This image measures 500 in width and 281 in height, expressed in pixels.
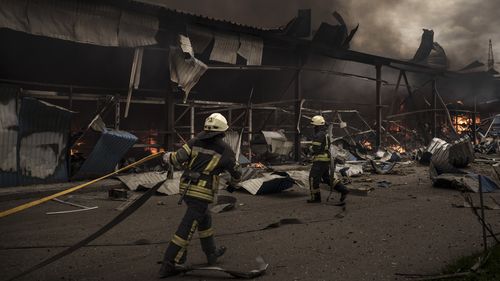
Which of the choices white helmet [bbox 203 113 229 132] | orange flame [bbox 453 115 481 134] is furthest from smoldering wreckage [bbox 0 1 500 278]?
orange flame [bbox 453 115 481 134]

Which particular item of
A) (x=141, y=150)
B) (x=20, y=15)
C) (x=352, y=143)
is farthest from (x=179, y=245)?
(x=352, y=143)

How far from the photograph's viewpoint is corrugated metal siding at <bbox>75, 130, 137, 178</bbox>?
9148 mm

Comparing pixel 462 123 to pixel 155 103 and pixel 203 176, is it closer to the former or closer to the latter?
pixel 155 103

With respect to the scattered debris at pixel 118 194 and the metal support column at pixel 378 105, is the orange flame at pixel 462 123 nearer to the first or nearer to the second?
the metal support column at pixel 378 105

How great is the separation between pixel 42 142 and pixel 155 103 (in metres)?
4.39

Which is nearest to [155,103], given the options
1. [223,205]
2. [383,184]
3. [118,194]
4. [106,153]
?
[106,153]

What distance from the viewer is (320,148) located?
306 inches

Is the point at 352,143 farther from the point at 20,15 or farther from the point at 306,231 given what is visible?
the point at 20,15

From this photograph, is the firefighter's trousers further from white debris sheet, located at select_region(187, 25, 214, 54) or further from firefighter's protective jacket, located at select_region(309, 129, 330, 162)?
white debris sheet, located at select_region(187, 25, 214, 54)

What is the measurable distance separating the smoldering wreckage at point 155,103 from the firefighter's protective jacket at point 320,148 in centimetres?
15

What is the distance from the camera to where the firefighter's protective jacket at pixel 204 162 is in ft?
13.5

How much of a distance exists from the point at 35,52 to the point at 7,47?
71 cm

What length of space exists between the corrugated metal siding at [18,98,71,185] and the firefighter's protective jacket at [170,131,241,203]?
18.9 ft

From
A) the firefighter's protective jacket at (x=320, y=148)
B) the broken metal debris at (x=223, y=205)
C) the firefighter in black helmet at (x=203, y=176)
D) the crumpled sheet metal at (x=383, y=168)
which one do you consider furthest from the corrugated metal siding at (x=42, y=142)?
the crumpled sheet metal at (x=383, y=168)
